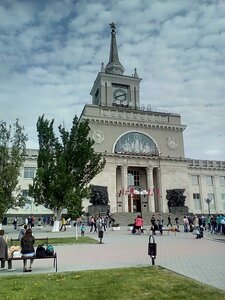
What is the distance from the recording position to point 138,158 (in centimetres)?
6116

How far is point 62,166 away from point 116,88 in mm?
42523

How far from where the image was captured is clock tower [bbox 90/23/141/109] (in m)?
68.8

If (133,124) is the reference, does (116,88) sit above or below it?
above

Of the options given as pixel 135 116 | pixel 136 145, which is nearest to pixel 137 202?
pixel 136 145

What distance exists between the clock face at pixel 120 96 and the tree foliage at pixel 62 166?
35.0 metres

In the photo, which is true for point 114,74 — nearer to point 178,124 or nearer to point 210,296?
point 178,124

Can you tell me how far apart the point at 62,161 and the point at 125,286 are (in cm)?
2400

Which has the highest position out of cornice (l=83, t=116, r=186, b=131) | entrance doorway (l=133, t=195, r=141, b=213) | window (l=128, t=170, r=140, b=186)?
cornice (l=83, t=116, r=186, b=131)

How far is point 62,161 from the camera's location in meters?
32.0

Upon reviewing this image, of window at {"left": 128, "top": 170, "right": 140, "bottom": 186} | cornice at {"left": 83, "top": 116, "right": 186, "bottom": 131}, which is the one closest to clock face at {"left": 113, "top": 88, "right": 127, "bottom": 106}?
cornice at {"left": 83, "top": 116, "right": 186, "bottom": 131}

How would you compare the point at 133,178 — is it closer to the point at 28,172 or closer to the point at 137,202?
the point at 137,202

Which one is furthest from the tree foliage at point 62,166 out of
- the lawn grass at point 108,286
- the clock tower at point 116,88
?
the clock tower at point 116,88

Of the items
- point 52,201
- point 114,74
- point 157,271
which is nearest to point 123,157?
point 114,74

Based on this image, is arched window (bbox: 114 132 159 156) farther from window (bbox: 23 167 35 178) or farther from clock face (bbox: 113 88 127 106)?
window (bbox: 23 167 35 178)
